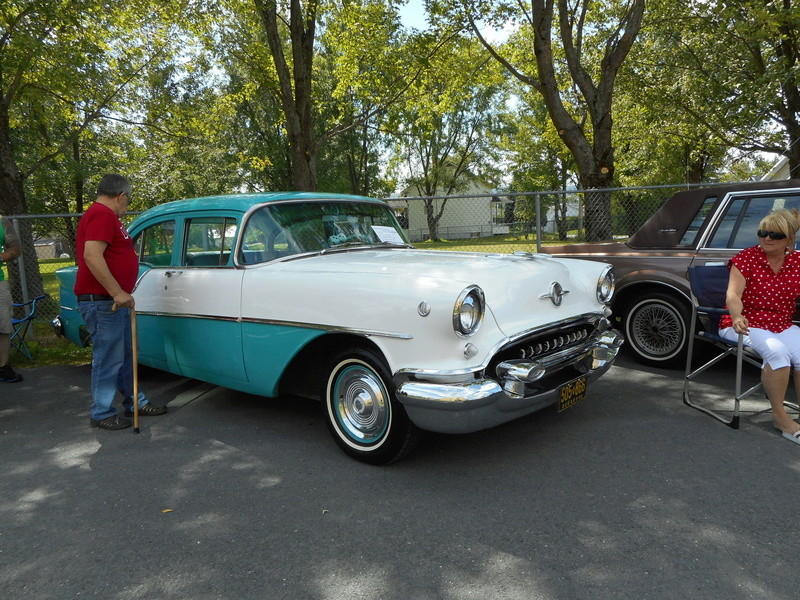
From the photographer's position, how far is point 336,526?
9.16ft

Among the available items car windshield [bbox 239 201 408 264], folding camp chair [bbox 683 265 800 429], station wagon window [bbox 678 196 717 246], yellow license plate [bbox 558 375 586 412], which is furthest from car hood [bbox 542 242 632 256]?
yellow license plate [bbox 558 375 586 412]

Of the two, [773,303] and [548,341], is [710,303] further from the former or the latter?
[548,341]

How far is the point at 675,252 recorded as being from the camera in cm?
526

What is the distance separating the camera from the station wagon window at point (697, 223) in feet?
17.0

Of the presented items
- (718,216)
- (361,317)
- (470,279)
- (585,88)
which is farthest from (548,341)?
(585,88)

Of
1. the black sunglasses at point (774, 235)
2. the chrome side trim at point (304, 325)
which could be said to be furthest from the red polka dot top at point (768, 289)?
the chrome side trim at point (304, 325)

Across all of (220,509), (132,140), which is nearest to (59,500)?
(220,509)

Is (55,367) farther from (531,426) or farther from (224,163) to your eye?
(224,163)

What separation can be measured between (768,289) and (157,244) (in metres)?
4.68

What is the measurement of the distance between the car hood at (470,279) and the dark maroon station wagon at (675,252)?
1.43m

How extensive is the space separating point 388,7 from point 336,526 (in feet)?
38.8

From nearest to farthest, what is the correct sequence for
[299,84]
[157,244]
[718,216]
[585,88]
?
1. [157,244]
2. [718,216]
3. [585,88]
4. [299,84]

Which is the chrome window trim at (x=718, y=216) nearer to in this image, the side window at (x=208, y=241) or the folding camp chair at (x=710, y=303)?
the folding camp chair at (x=710, y=303)

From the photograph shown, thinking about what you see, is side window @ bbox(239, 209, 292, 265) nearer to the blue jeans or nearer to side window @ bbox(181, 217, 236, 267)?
side window @ bbox(181, 217, 236, 267)
